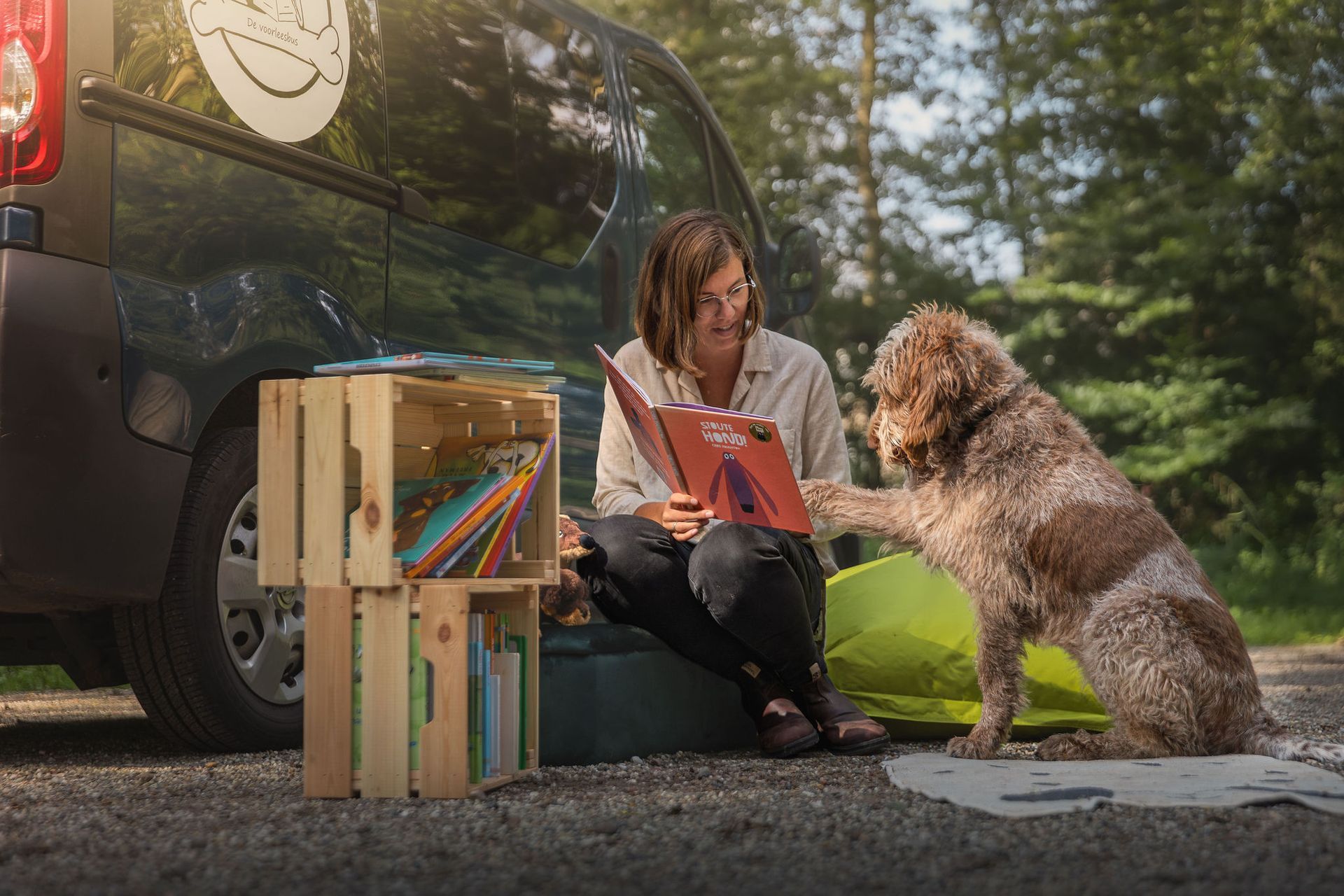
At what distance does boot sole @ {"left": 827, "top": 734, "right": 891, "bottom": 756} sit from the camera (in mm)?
3742

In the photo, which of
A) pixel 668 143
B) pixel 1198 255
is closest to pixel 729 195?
pixel 668 143

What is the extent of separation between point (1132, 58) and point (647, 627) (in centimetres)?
1540

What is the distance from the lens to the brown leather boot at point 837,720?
3.75 meters

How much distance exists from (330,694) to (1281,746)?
8.13ft

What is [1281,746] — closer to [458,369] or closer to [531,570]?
[531,570]

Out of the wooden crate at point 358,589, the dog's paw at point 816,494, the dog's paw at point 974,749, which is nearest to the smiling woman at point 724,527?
the dog's paw at point 816,494

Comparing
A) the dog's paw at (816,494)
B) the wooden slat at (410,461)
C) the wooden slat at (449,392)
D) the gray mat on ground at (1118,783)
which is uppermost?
the wooden slat at (449,392)

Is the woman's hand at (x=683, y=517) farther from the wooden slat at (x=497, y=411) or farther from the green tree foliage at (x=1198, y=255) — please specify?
the green tree foliage at (x=1198, y=255)

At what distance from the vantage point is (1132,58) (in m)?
A: 16.7

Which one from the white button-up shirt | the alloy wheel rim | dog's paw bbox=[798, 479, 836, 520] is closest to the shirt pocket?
the white button-up shirt

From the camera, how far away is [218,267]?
364 cm

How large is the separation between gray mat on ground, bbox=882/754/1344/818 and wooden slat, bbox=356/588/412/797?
4.06 ft

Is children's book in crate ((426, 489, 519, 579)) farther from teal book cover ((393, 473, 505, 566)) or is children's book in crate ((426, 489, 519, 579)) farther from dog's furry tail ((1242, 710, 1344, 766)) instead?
dog's furry tail ((1242, 710, 1344, 766))

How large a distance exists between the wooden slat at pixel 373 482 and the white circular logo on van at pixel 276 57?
1.27m
